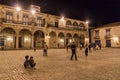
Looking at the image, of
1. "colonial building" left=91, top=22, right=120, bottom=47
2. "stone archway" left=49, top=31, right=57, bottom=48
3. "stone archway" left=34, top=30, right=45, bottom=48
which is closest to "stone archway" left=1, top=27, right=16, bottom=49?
"stone archway" left=34, top=30, right=45, bottom=48

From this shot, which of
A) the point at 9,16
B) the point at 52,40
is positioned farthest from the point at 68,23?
the point at 9,16

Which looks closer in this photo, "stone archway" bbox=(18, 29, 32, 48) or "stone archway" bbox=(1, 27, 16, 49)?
"stone archway" bbox=(1, 27, 16, 49)

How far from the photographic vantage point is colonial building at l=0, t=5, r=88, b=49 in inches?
1091

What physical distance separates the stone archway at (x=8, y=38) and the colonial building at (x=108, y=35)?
2848 cm

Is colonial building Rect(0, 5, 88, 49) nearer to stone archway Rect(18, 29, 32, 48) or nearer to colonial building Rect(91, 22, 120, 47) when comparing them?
stone archway Rect(18, 29, 32, 48)

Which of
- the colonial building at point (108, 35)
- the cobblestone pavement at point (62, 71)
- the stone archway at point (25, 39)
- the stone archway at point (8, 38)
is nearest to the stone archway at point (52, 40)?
the stone archway at point (25, 39)

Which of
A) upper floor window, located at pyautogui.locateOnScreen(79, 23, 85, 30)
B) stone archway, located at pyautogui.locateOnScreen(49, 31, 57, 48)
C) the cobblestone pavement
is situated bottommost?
the cobblestone pavement

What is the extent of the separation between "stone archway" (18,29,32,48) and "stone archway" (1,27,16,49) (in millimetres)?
1765

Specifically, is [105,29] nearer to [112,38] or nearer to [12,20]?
[112,38]

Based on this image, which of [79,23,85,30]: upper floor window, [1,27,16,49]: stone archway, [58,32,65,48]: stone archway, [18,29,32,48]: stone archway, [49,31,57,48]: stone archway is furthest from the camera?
[79,23,85,30]: upper floor window

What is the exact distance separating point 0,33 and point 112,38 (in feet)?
106

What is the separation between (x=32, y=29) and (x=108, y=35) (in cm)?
2482

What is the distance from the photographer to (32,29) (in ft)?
98.9

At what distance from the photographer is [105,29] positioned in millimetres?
39656
